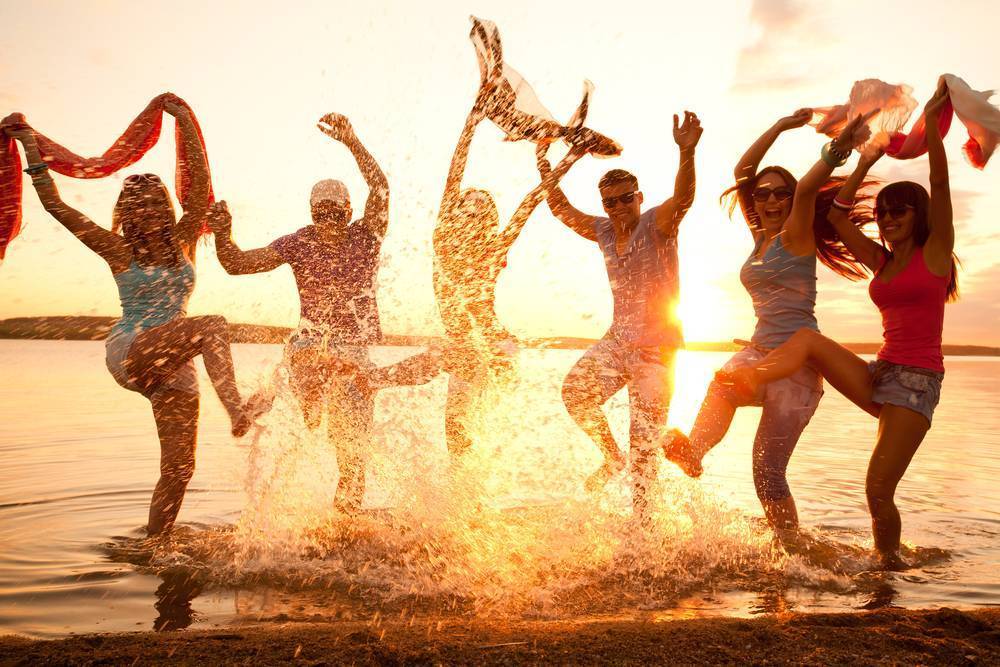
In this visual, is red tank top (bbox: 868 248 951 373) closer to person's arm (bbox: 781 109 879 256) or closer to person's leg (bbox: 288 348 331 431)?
person's arm (bbox: 781 109 879 256)

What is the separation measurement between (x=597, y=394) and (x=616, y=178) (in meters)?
1.71

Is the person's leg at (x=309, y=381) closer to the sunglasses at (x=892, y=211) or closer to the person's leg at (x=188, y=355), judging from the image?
the person's leg at (x=188, y=355)

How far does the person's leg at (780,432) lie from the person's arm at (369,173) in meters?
3.18

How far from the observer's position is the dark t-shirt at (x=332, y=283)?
5402mm

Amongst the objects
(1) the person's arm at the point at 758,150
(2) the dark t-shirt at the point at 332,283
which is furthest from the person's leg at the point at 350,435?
(1) the person's arm at the point at 758,150

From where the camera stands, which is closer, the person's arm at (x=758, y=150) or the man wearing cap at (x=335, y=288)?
the person's arm at (x=758, y=150)

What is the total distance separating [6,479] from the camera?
720 centimetres

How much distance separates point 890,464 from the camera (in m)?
4.56

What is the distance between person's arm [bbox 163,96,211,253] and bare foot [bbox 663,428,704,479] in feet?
12.2

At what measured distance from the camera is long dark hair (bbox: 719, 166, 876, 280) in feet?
16.7

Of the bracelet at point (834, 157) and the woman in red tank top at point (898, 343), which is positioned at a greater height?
the bracelet at point (834, 157)

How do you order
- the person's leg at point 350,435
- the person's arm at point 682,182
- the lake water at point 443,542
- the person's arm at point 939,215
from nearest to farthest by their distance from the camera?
the lake water at point 443,542 < the person's arm at point 939,215 < the person's arm at point 682,182 < the person's leg at point 350,435

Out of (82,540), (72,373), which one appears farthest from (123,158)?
(72,373)

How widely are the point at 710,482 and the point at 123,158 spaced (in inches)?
262
